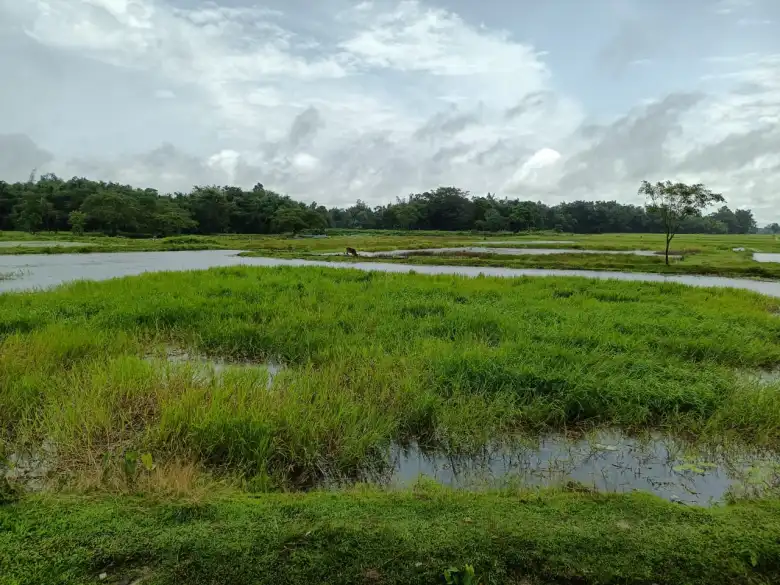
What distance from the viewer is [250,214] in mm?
77000

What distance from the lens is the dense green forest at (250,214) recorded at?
59.7 metres

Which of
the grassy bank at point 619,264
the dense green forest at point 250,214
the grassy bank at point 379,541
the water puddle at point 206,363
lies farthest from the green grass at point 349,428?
the dense green forest at point 250,214

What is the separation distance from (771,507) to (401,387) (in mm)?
3564

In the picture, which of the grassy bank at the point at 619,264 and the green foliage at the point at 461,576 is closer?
the green foliage at the point at 461,576

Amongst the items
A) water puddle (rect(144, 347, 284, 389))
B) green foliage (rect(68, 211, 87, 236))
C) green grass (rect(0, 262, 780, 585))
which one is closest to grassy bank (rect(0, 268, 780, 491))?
green grass (rect(0, 262, 780, 585))

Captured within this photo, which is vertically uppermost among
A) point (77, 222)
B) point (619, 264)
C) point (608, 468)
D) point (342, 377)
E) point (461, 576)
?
point (77, 222)

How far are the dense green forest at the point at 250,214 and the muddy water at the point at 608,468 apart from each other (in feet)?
120

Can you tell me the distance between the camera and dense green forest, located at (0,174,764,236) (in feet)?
196

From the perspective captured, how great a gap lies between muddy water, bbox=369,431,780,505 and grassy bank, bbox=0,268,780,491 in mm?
295

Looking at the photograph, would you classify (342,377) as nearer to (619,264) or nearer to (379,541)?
(379,541)

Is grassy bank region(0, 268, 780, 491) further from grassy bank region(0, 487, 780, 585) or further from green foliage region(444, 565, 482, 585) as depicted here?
green foliage region(444, 565, 482, 585)

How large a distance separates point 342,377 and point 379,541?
3328 mm

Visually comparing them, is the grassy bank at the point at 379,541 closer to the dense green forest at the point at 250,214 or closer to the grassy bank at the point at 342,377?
the grassy bank at the point at 342,377

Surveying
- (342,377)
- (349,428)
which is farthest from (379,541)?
(342,377)
